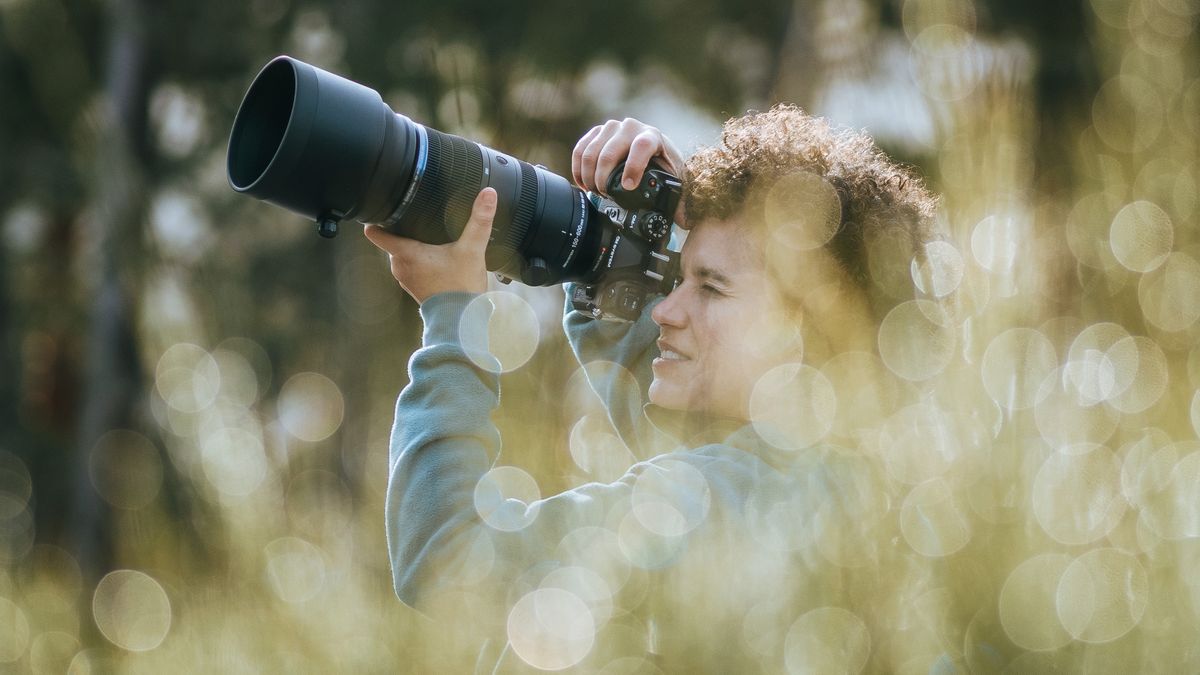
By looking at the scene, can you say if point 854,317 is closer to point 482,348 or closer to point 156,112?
point 482,348

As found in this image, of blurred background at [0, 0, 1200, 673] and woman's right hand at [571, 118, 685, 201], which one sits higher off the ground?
woman's right hand at [571, 118, 685, 201]

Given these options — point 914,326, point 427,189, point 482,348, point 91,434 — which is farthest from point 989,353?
point 91,434

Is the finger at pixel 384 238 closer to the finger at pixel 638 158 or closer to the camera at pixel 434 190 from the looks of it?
the camera at pixel 434 190

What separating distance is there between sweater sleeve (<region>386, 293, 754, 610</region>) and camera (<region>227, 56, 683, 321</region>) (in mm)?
155

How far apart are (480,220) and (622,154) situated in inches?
11.2

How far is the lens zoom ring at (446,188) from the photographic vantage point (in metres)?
1.53

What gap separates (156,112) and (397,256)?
20.6 ft

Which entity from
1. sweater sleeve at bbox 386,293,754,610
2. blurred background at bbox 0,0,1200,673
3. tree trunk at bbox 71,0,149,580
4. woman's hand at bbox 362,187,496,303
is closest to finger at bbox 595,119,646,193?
blurred background at bbox 0,0,1200,673

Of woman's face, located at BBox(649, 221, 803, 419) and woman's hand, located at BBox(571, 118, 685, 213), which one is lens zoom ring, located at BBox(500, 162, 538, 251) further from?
woman's face, located at BBox(649, 221, 803, 419)

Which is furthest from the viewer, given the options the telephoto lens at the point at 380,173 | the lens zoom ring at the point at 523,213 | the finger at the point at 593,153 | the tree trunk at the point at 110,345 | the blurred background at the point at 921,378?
the tree trunk at the point at 110,345

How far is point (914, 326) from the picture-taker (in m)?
0.83

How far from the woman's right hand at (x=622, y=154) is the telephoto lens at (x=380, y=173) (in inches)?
3.1

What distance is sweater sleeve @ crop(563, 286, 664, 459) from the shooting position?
185cm

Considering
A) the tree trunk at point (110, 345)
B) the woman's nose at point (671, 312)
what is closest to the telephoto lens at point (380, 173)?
the woman's nose at point (671, 312)
